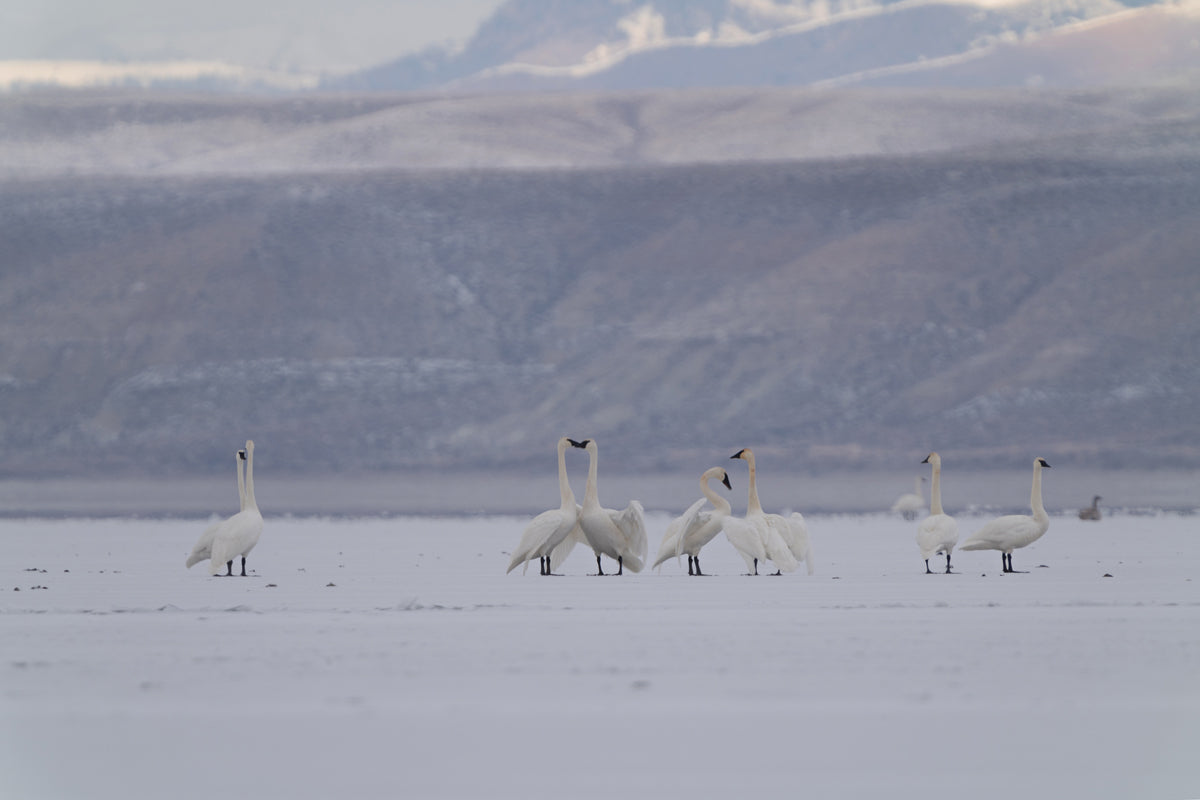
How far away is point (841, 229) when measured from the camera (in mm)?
94562

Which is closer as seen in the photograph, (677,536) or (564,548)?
(677,536)

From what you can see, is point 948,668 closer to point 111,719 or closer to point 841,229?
point 111,719

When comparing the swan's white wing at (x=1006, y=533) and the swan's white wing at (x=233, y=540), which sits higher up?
the swan's white wing at (x=233, y=540)

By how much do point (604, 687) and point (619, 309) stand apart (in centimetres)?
7770

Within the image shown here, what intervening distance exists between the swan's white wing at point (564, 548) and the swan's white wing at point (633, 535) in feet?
1.39

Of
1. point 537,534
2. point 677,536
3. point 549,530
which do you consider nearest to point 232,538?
point 537,534

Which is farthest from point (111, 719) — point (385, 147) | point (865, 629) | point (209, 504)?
point (385, 147)

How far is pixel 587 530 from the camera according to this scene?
19312 millimetres

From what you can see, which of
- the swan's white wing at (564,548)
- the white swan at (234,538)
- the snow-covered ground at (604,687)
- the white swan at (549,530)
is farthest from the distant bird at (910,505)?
the white swan at (234,538)

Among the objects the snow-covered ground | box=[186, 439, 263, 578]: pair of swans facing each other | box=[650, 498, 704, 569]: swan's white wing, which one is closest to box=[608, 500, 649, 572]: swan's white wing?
box=[650, 498, 704, 569]: swan's white wing

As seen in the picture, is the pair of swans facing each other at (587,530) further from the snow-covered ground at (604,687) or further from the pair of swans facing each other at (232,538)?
the pair of swans facing each other at (232,538)

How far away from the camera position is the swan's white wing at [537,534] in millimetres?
18844

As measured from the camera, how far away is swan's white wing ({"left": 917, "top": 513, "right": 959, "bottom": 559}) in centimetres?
1919

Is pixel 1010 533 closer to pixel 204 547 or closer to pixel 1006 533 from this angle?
pixel 1006 533
